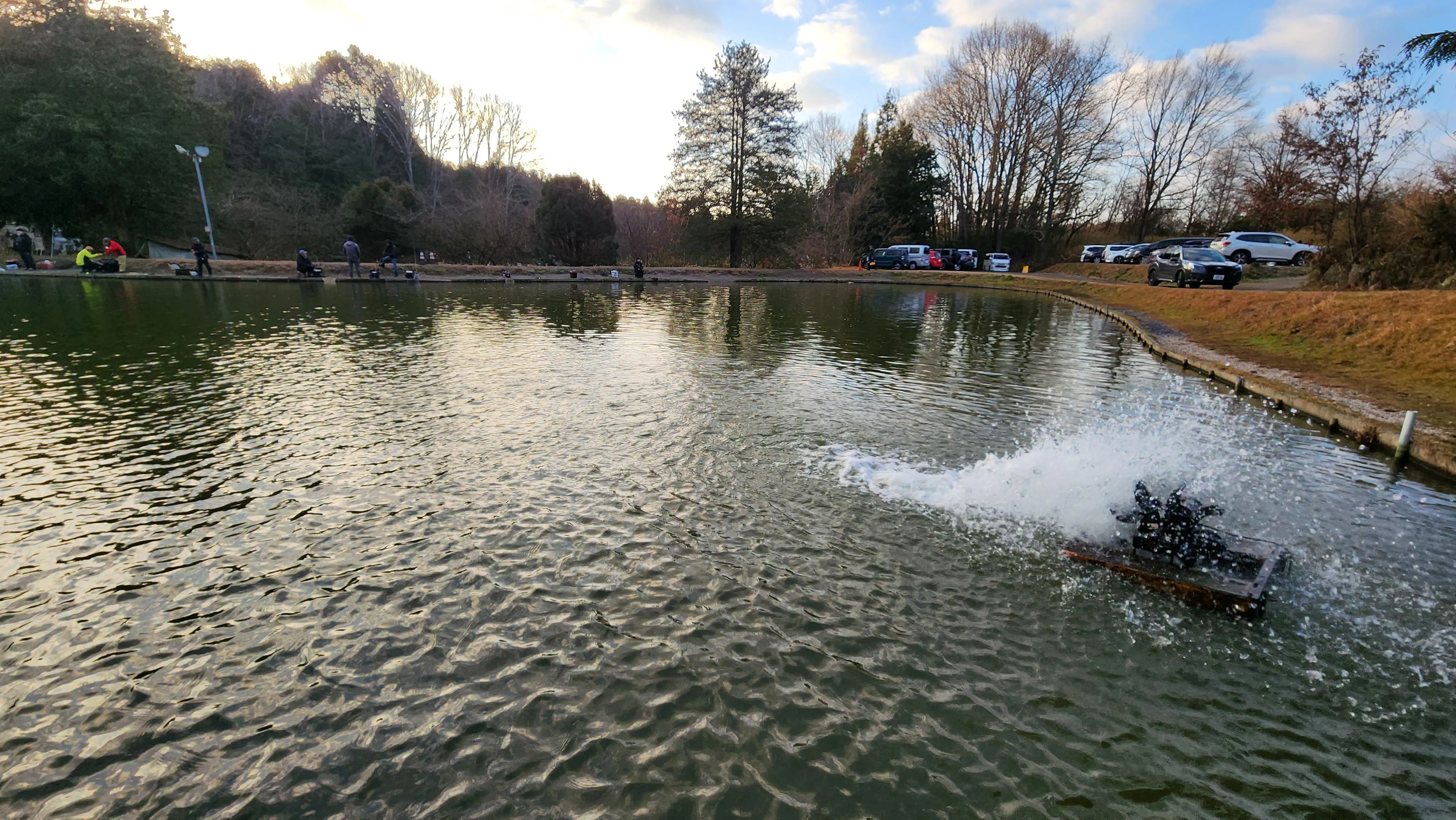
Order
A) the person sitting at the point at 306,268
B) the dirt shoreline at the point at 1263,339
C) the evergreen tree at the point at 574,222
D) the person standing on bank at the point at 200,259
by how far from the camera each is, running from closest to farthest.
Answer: the dirt shoreline at the point at 1263,339 < the person standing on bank at the point at 200,259 < the person sitting at the point at 306,268 < the evergreen tree at the point at 574,222

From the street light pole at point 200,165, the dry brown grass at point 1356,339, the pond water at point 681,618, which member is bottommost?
the pond water at point 681,618

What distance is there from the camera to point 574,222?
153ft

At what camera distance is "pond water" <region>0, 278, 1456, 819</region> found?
134 inches

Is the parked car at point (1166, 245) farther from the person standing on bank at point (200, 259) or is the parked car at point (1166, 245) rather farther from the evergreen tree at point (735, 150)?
the person standing on bank at point (200, 259)

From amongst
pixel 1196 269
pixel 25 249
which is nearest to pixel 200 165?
pixel 25 249

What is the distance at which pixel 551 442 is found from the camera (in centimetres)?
848

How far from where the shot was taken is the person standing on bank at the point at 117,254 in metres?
33.3

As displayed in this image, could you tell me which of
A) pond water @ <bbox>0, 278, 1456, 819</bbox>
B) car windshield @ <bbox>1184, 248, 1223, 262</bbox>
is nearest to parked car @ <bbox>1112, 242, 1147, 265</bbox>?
car windshield @ <bbox>1184, 248, 1223, 262</bbox>

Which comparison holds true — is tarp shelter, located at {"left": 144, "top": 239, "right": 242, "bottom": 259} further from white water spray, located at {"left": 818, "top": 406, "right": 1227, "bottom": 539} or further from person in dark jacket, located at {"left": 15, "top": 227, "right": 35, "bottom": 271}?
white water spray, located at {"left": 818, "top": 406, "right": 1227, "bottom": 539}

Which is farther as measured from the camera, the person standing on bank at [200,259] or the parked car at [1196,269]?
the person standing on bank at [200,259]

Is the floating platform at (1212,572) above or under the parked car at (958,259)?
under

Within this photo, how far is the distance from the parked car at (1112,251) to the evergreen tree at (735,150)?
2527 centimetres

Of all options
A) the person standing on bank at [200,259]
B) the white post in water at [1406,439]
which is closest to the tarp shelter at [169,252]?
the person standing on bank at [200,259]

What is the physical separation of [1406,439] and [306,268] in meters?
40.0
